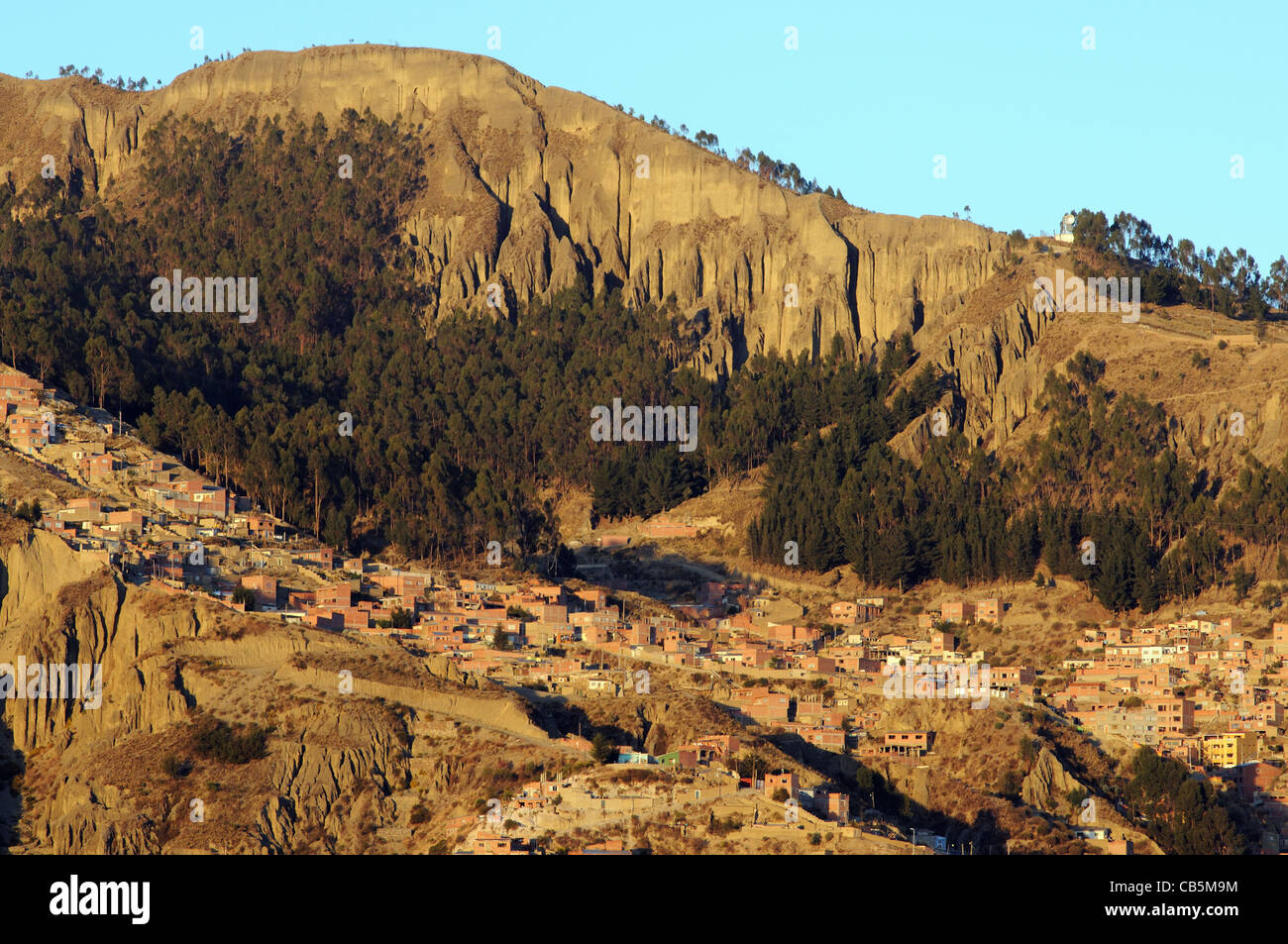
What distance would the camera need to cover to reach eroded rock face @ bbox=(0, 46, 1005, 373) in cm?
13562

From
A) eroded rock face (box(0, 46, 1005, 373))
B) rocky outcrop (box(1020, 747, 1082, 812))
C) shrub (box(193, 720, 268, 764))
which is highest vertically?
eroded rock face (box(0, 46, 1005, 373))

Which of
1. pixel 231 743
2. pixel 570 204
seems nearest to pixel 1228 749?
pixel 231 743

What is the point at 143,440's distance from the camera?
4304 inches

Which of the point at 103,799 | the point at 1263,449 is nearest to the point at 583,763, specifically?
the point at 103,799

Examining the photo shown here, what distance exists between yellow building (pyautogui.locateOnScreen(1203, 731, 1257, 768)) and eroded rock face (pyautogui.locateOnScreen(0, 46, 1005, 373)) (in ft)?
161

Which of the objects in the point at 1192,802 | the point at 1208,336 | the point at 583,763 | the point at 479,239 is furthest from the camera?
the point at 479,239

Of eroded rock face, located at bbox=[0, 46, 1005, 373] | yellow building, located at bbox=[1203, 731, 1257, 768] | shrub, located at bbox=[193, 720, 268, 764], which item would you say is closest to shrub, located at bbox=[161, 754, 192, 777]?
shrub, located at bbox=[193, 720, 268, 764]

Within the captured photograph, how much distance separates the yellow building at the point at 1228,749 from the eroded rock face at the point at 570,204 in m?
49.1

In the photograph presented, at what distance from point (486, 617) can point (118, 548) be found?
14407 mm

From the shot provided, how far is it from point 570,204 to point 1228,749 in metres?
70.9

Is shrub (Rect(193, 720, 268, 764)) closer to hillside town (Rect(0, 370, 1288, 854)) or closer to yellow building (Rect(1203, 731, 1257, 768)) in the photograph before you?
hillside town (Rect(0, 370, 1288, 854))

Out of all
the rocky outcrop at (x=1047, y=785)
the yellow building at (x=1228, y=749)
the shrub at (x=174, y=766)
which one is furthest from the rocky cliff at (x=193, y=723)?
the yellow building at (x=1228, y=749)

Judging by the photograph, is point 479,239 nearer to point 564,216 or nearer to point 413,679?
point 564,216

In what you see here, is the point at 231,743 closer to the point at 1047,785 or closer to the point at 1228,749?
the point at 1047,785
